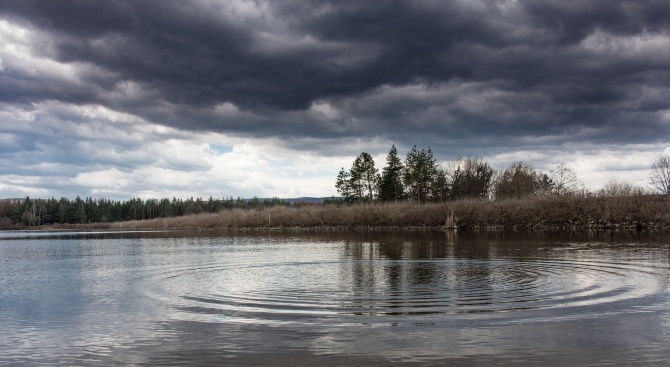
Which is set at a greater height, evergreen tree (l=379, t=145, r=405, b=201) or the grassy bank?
evergreen tree (l=379, t=145, r=405, b=201)

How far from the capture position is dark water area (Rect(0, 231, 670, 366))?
875 cm

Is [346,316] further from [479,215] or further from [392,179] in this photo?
[392,179]

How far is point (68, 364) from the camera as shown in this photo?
8555mm

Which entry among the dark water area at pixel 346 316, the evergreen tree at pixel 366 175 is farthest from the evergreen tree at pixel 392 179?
the dark water area at pixel 346 316

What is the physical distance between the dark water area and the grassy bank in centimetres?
3973

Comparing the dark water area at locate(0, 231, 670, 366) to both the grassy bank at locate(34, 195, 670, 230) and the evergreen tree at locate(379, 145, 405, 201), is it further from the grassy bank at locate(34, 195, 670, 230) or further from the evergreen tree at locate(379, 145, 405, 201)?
the evergreen tree at locate(379, 145, 405, 201)

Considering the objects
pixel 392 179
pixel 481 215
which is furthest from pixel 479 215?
pixel 392 179

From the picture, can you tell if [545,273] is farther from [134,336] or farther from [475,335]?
[134,336]

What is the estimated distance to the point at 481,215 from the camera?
68.1 metres

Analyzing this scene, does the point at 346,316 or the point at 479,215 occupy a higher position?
the point at 479,215

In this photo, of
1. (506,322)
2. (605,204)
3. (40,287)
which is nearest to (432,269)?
(506,322)

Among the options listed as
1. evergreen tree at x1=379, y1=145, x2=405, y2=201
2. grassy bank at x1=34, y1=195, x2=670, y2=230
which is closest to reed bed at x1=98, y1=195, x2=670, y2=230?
grassy bank at x1=34, y1=195, x2=670, y2=230

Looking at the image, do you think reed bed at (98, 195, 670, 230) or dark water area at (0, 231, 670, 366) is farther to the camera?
reed bed at (98, 195, 670, 230)

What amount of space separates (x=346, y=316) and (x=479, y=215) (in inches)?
2350
